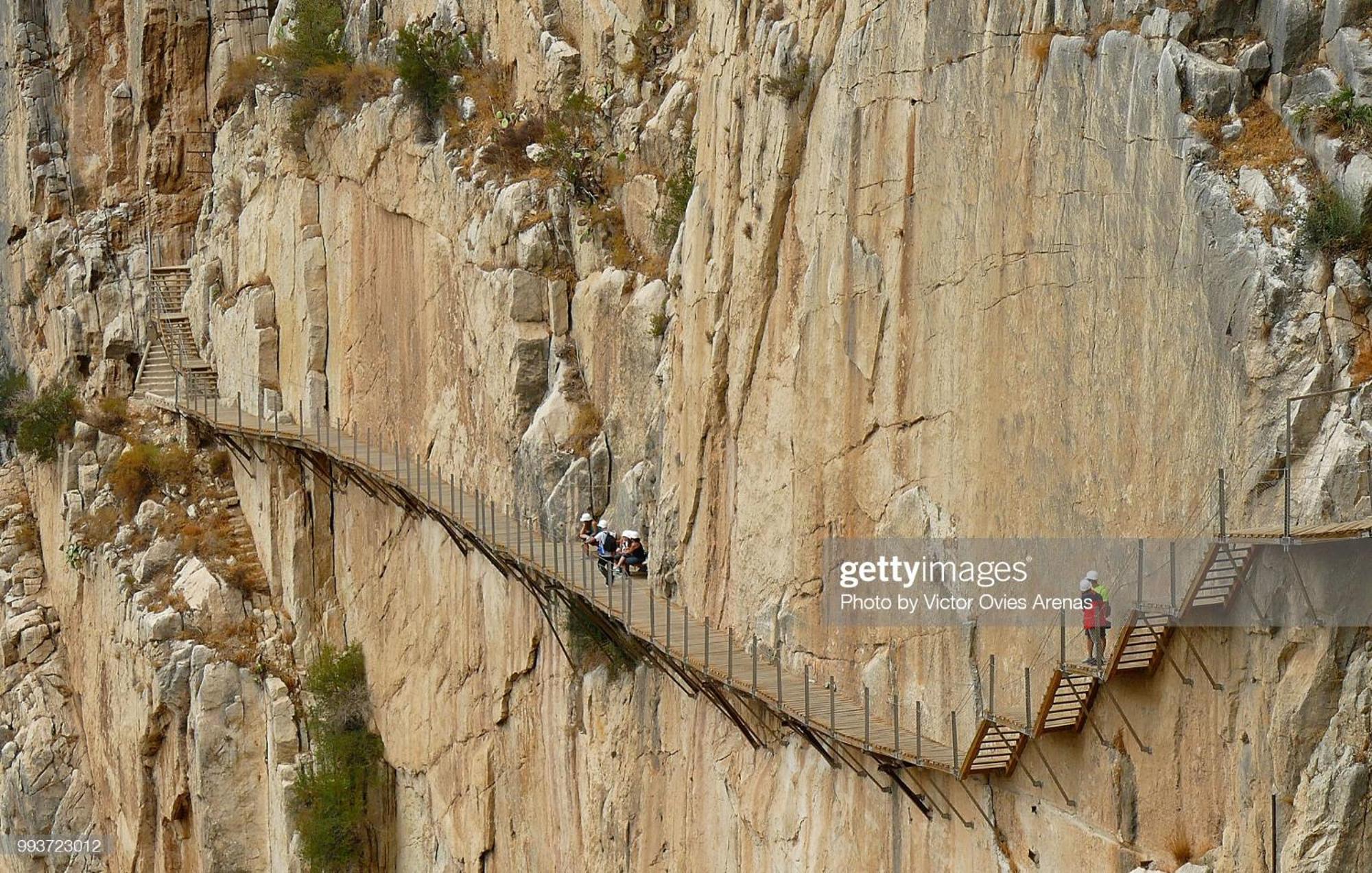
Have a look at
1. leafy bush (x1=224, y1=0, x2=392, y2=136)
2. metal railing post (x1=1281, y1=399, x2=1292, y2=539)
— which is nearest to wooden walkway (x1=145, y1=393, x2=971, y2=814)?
metal railing post (x1=1281, y1=399, x2=1292, y2=539)

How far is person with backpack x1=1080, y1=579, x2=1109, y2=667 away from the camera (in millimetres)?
16812

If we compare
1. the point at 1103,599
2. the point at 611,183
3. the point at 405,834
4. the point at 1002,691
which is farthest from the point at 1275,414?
the point at 405,834

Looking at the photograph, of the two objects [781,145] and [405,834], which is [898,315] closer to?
[781,145]

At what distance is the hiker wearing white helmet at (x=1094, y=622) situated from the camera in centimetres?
1681

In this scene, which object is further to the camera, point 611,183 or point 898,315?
point 611,183

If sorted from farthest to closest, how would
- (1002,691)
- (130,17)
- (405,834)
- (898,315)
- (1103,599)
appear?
1. (130,17)
2. (405,834)
3. (898,315)
4. (1002,691)
5. (1103,599)

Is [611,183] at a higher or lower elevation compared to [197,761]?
higher

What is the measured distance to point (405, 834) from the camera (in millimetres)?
37000

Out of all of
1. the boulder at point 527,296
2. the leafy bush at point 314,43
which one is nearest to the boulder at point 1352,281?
the boulder at point 527,296

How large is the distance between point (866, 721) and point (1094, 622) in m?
3.59

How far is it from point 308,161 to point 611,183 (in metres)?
12.7

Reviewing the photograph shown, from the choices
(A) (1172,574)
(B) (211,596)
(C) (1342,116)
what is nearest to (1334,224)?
(C) (1342,116)

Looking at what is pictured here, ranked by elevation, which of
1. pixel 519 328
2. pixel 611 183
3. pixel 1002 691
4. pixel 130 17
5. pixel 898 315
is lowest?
pixel 1002 691

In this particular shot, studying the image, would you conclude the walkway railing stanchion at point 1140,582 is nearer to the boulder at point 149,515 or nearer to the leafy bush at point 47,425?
the boulder at point 149,515
